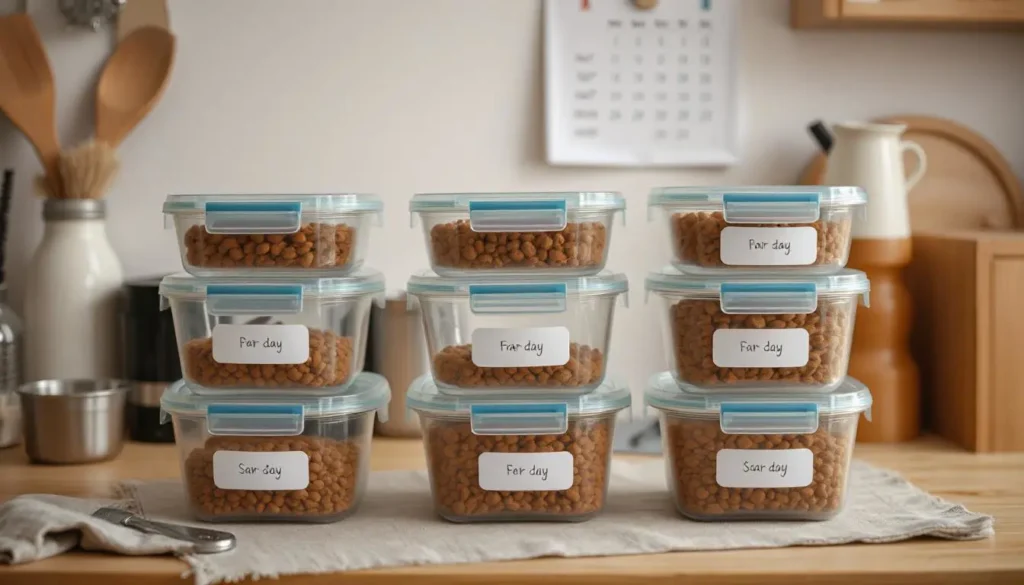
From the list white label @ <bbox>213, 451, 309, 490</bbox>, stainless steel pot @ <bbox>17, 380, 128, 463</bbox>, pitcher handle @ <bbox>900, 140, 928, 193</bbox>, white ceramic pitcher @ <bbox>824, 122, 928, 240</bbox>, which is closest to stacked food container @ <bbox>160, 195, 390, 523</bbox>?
white label @ <bbox>213, 451, 309, 490</bbox>

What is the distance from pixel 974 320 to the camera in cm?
140

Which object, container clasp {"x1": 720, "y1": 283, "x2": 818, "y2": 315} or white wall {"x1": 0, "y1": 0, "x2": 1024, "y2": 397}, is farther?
white wall {"x1": 0, "y1": 0, "x2": 1024, "y2": 397}

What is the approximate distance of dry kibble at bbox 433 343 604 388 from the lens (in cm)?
112

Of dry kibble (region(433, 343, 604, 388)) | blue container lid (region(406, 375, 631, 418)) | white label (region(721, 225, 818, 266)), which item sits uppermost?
white label (region(721, 225, 818, 266))

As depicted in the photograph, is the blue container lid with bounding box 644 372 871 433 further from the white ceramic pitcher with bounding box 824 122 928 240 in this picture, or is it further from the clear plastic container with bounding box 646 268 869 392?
the white ceramic pitcher with bounding box 824 122 928 240

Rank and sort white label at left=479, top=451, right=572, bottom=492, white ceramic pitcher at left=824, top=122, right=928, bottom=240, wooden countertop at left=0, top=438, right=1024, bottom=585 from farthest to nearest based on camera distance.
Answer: white ceramic pitcher at left=824, top=122, right=928, bottom=240, white label at left=479, top=451, right=572, bottom=492, wooden countertop at left=0, top=438, right=1024, bottom=585

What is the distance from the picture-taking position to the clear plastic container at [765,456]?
3.67ft

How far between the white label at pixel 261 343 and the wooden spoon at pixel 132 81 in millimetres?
557

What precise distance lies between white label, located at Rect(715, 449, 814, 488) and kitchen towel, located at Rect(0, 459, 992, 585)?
0.15ft

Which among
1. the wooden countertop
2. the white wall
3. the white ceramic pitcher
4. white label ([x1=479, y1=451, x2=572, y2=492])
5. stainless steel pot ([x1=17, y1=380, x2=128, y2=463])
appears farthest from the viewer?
the white wall

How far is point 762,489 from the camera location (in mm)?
1125

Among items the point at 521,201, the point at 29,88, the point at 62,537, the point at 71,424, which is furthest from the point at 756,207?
the point at 29,88

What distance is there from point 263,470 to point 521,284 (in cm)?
32

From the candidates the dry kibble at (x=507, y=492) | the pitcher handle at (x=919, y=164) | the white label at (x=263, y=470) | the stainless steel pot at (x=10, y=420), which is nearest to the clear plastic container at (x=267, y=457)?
the white label at (x=263, y=470)
